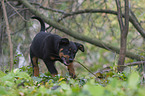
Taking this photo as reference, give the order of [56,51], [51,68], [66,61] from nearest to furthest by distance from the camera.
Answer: [66,61] → [51,68] → [56,51]

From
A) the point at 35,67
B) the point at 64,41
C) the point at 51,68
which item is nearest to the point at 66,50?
the point at 64,41

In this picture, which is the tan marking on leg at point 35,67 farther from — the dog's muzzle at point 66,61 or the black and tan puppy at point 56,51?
the dog's muzzle at point 66,61

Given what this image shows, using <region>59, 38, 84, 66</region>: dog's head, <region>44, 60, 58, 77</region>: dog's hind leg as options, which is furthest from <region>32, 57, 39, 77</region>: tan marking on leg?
<region>59, 38, 84, 66</region>: dog's head

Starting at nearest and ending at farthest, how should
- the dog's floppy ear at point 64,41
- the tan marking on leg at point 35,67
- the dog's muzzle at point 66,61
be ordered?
the dog's muzzle at point 66,61, the dog's floppy ear at point 64,41, the tan marking on leg at point 35,67

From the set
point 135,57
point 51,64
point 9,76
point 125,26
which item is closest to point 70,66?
point 51,64

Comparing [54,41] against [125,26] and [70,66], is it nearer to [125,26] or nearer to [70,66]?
[70,66]

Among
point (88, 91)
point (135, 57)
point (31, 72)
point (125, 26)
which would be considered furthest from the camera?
point (135, 57)

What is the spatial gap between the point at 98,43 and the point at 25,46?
2437mm

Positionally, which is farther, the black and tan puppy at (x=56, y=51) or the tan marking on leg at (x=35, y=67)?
the tan marking on leg at (x=35, y=67)

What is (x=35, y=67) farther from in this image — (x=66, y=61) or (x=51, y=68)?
(x=66, y=61)

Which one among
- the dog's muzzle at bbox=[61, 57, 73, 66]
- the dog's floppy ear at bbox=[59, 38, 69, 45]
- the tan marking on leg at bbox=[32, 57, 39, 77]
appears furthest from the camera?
the tan marking on leg at bbox=[32, 57, 39, 77]

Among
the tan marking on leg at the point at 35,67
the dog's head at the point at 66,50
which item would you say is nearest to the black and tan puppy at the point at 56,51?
the dog's head at the point at 66,50

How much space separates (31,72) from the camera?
207 inches

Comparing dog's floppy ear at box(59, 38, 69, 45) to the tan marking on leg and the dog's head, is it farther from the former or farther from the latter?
the tan marking on leg
